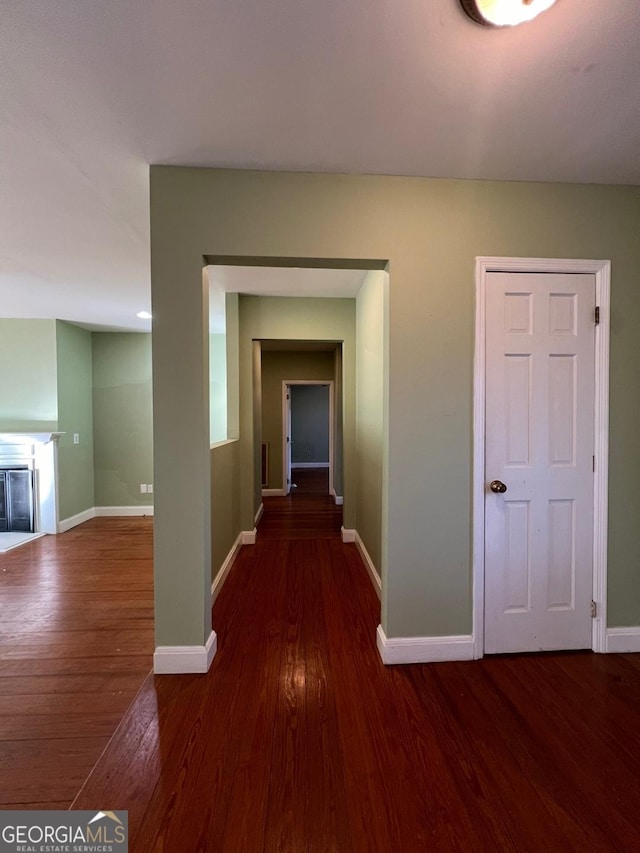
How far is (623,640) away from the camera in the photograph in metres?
1.82

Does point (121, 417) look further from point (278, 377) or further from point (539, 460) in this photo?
point (539, 460)

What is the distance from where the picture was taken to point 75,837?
105 centimetres

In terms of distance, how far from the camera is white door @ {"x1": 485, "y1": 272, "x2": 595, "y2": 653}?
1.76 meters

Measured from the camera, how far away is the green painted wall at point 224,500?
8.07ft

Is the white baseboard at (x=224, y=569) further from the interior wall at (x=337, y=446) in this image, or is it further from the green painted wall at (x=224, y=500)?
the interior wall at (x=337, y=446)

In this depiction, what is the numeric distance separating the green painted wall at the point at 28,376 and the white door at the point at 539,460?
471cm

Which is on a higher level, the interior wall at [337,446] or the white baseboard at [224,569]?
the interior wall at [337,446]

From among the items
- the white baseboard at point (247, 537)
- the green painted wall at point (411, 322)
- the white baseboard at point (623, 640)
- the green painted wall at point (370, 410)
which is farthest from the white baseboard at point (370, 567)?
the white baseboard at point (623, 640)

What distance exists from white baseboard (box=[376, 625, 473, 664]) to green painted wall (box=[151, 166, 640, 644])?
0.06 meters

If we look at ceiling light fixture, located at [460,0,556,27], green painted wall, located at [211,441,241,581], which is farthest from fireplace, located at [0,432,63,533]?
ceiling light fixture, located at [460,0,556,27]

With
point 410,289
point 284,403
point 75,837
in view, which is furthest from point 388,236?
point 284,403

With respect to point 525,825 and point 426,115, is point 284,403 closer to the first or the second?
point 426,115

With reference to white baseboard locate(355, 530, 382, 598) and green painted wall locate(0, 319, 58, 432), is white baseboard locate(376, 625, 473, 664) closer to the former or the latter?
white baseboard locate(355, 530, 382, 598)

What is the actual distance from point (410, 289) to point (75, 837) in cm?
244
